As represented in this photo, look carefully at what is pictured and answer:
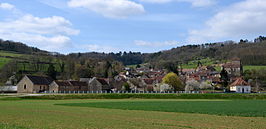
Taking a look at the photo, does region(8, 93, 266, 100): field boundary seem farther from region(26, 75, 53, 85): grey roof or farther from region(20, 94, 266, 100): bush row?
region(26, 75, 53, 85): grey roof

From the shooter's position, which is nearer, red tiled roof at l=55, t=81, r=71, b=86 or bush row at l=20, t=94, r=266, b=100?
bush row at l=20, t=94, r=266, b=100

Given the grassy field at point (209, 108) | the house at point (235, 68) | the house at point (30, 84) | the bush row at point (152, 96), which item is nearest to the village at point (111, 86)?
the house at point (30, 84)

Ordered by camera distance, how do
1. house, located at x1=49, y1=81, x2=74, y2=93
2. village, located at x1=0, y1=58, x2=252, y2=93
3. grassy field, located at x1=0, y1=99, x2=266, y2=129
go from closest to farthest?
grassy field, located at x1=0, y1=99, x2=266, y2=129 → village, located at x1=0, y1=58, x2=252, y2=93 → house, located at x1=49, y1=81, x2=74, y2=93

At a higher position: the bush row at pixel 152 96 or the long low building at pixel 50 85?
the long low building at pixel 50 85

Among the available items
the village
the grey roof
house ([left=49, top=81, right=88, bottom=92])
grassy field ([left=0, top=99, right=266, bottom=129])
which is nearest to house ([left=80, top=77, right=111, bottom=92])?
the village

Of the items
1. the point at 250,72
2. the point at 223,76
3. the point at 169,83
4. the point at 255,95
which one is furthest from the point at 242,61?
the point at 255,95

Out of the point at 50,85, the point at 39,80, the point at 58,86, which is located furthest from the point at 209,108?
the point at 39,80

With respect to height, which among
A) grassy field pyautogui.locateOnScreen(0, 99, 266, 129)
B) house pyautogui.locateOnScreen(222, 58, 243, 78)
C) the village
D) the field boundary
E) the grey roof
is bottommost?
the field boundary

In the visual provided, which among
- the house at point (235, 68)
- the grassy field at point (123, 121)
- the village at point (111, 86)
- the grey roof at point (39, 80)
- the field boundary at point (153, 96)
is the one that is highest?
the house at point (235, 68)

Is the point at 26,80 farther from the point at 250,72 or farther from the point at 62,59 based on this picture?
the point at 250,72

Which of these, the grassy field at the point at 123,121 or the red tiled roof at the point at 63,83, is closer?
the grassy field at the point at 123,121

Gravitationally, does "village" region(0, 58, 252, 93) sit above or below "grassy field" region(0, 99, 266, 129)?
above

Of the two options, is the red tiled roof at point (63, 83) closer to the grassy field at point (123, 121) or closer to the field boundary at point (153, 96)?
A: the field boundary at point (153, 96)

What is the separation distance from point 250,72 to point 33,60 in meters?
99.5
